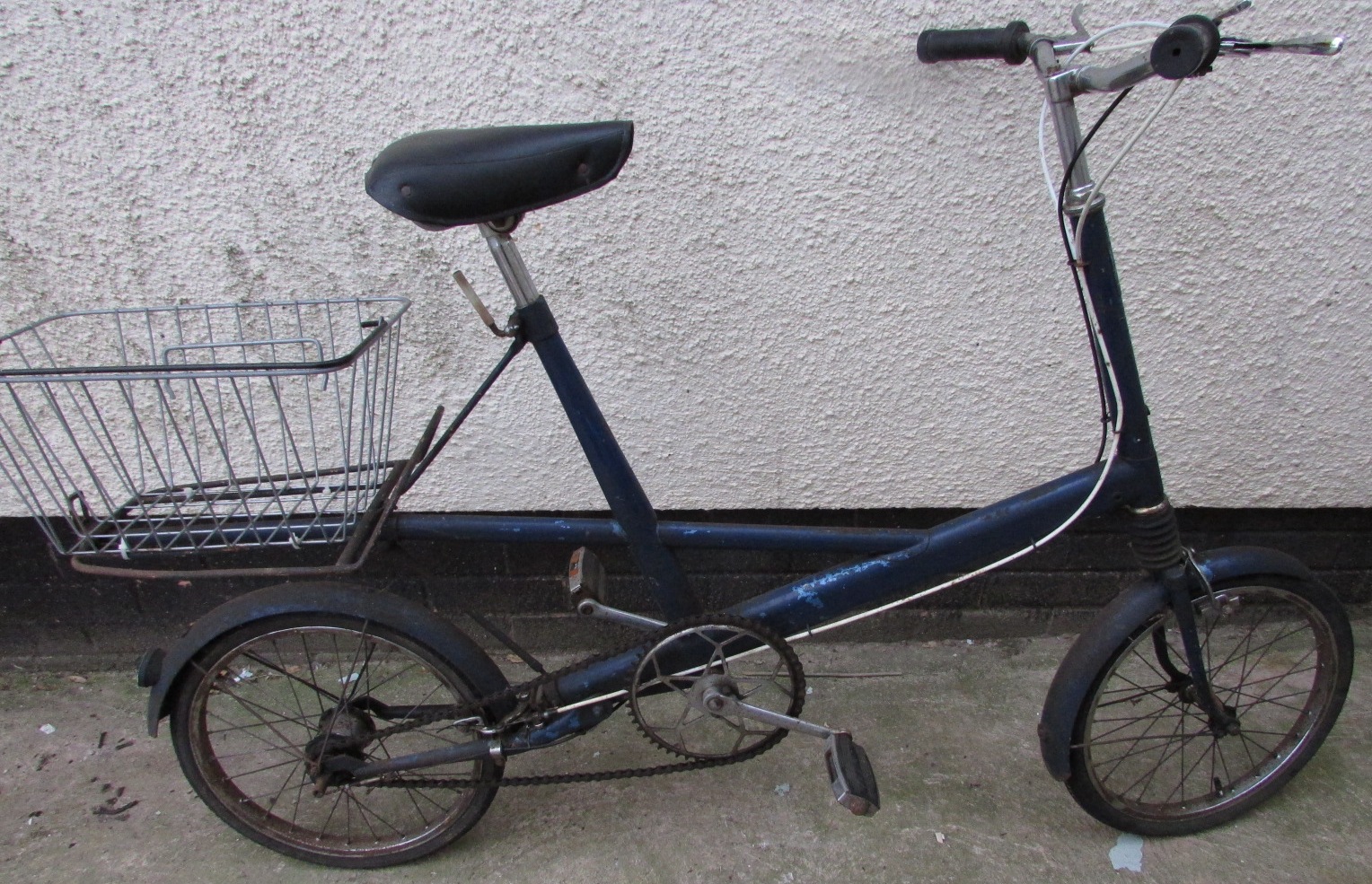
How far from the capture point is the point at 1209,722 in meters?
1.89

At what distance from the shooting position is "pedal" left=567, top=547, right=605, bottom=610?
5.55 ft

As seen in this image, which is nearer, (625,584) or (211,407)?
(211,407)

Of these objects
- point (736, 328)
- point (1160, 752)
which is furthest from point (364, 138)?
point (1160, 752)

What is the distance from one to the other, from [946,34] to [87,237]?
6.20 feet

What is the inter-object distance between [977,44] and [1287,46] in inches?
20.2

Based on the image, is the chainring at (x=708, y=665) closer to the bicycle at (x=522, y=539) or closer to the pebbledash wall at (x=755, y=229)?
the bicycle at (x=522, y=539)

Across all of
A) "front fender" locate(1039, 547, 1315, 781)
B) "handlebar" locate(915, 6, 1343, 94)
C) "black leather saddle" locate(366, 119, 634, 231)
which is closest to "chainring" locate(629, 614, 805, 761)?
Answer: "front fender" locate(1039, 547, 1315, 781)

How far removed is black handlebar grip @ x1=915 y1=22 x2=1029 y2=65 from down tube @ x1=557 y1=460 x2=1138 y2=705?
2.53 feet

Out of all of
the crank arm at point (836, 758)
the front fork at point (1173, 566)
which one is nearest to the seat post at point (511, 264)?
the crank arm at point (836, 758)

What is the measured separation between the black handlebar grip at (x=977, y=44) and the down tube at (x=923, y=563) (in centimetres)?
77

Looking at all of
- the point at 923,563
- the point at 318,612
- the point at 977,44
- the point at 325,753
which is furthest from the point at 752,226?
the point at 325,753

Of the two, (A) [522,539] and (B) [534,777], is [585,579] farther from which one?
(B) [534,777]

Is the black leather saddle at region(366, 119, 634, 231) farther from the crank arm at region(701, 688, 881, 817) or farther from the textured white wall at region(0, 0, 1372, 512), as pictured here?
the crank arm at region(701, 688, 881, 817)

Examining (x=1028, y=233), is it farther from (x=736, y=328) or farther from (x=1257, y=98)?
(x=736, y=328)
